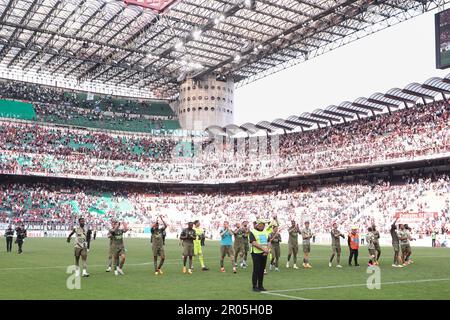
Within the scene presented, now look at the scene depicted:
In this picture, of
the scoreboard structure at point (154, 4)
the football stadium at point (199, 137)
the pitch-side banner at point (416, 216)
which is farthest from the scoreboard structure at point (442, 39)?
the scoreboard structure at point (154, 4)

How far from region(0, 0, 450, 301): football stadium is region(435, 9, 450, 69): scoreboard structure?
112mm

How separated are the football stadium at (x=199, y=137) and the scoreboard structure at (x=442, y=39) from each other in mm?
112

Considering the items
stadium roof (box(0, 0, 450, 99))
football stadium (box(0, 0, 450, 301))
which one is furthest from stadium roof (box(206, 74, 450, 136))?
stadium roof (box(0, 0, 450, 99))

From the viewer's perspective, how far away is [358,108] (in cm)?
6322

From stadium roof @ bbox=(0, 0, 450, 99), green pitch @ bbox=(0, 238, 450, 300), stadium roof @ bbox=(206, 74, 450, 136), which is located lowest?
green pitch @ bbox=(0, 238, 450, 300)

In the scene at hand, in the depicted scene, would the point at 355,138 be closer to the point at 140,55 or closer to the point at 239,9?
the point at 239,9

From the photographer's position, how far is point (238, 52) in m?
63.8

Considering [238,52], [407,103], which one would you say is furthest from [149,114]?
[407,103]

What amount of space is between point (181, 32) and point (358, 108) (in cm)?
2284

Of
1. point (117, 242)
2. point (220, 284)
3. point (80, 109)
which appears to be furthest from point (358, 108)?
point (220, 284)

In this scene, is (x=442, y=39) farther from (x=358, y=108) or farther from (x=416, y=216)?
(x=358, y=108)

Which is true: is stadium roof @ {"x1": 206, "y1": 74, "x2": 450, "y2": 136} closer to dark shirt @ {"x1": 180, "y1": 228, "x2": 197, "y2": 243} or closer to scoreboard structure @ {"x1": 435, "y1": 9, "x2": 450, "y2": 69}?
scoreboard structure @ {"x1": 435, "y1": 9, "x2": 450, "y2": 69}

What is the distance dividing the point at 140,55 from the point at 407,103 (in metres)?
32.9

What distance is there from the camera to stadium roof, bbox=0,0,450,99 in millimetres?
50344
